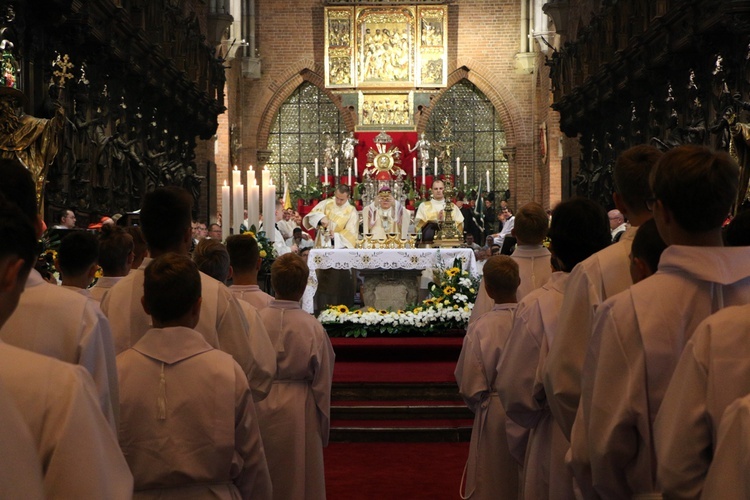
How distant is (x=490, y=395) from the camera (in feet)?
17.5

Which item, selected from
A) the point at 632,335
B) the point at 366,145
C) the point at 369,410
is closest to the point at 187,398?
the point at 632,335

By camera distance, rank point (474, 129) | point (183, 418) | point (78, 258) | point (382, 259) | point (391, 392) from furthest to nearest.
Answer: point (474, 129), point (382, 259), point (391, 392), point (78, 258), point (183, 418)

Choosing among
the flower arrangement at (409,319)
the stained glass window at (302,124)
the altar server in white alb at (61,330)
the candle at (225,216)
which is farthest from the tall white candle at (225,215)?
the stained glass window at (302,124)

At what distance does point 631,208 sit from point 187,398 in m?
1.54

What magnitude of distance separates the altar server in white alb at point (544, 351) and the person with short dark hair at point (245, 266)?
1.56m

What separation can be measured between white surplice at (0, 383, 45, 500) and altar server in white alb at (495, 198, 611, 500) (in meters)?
2.50

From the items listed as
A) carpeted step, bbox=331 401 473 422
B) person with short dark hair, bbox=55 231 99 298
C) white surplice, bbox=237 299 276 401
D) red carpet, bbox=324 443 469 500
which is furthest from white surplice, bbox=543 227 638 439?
carpeted step, bbox=331 401 473 422

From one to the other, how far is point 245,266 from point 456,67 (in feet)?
76.8

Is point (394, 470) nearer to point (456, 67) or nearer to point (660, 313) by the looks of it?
point (660, 313)

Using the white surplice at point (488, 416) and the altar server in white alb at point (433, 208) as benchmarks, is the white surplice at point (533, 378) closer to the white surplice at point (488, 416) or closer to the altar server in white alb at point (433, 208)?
the white surplice at point (488, 416)

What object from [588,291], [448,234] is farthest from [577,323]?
[448,234]

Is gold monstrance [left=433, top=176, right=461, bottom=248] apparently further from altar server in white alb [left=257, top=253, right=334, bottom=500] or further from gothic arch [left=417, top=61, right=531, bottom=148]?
gothic arch [left=417, top=61, right=531, bottom=148]

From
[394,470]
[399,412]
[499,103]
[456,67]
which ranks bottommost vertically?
[394,470]

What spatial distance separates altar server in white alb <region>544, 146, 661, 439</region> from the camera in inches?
133
